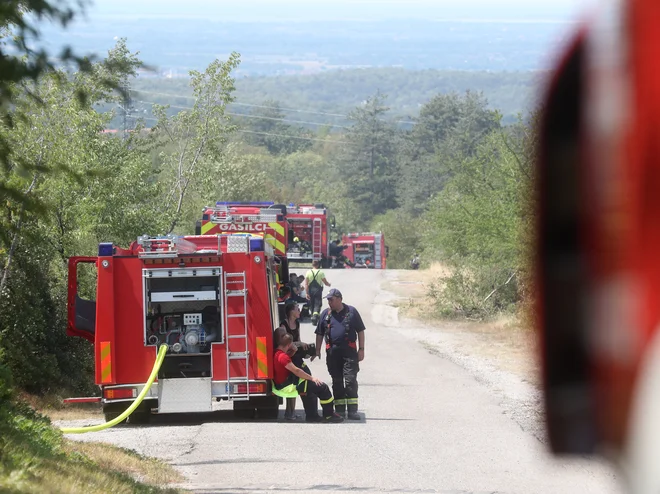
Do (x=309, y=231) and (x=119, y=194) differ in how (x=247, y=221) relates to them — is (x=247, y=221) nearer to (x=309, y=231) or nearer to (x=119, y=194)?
(x=119, y=194)

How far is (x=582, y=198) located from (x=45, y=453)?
255 inches

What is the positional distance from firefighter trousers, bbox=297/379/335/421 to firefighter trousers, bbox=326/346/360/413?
8.2 inches

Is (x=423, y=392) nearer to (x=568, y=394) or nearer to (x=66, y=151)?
(x=66, y=151)

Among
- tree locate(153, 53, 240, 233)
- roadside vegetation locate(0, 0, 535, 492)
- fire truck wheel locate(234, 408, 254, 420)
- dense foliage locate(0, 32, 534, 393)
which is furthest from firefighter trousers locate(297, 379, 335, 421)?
tree locate(153, 53, 240, 233)

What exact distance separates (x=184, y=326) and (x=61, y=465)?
5.52 m

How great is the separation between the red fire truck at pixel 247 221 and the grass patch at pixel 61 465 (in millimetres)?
10087

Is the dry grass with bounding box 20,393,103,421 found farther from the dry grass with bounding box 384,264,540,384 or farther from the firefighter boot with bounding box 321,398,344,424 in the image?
the dry grass with bounding box 384,264,540,384

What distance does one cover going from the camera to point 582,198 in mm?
2033

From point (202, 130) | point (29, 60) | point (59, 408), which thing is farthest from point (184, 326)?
point (202, 130)

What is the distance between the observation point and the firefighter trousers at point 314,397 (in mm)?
12477

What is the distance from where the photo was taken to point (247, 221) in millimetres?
23078

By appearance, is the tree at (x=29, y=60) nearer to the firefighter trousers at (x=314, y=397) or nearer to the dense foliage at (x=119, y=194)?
the dense foliage at (x=119, y=194)

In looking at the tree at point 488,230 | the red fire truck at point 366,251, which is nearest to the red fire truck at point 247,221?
the tree at point 488,230

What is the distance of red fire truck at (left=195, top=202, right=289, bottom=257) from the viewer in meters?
21.0
